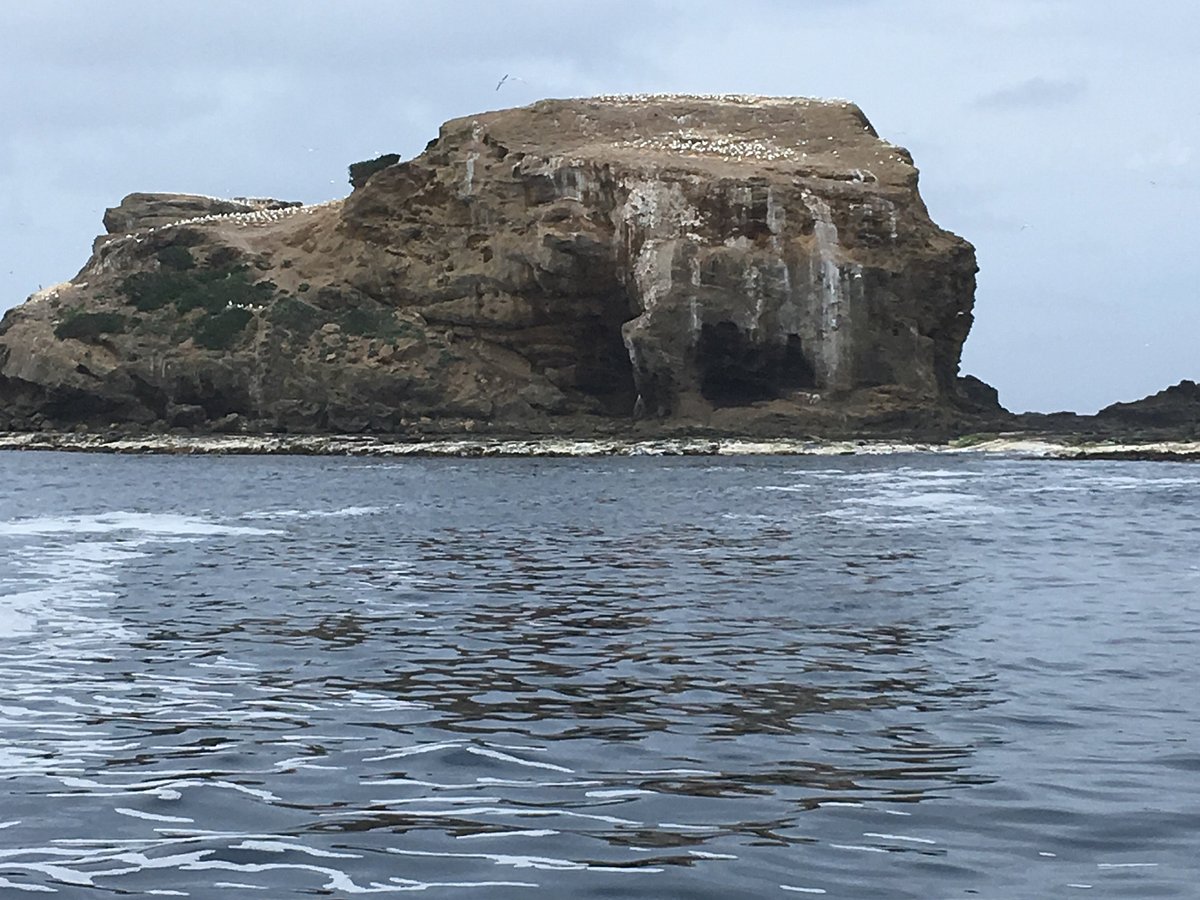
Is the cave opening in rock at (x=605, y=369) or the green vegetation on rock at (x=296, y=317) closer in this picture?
the cave opening in rock at (x=605, y=369)

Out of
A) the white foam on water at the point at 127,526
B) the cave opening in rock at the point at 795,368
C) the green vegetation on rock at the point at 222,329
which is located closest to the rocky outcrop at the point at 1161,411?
the cave opening in rock at the point at 795,368

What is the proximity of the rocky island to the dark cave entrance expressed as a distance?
0.11m

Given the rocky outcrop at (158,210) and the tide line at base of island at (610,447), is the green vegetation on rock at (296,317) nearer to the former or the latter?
the tide line at base of island at (610,447)

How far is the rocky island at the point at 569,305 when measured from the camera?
75.8 metres

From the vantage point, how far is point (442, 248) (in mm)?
85188

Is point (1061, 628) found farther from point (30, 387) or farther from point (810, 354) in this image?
point (30, 387)

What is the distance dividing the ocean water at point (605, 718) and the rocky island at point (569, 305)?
154 ft

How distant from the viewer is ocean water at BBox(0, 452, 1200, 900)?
832cm

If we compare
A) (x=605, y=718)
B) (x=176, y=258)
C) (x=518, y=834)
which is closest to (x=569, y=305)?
(x=176, y=258)

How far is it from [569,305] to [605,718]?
69071 mm

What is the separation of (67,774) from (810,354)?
220 ft

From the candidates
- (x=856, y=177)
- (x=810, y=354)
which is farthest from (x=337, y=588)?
(x=856, y=177)

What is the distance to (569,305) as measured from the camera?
8062 centimetres

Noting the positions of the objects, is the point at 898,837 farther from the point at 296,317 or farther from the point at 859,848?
the point at 296,317
